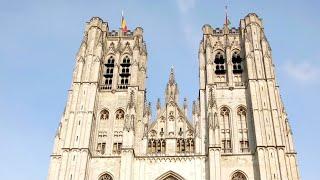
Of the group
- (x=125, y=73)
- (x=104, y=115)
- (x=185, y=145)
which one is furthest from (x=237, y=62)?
(x=104, y=115)

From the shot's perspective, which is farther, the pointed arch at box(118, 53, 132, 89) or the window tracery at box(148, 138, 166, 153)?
the pointed arch at box(118, 53, 132, 89)

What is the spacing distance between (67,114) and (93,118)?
1.98 m

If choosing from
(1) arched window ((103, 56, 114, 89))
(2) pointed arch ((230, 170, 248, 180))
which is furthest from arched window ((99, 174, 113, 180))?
(2) pointed arch ((230, 170, 248, 180))

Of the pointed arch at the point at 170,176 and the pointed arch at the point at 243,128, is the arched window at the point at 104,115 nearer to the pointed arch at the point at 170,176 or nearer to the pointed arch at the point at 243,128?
the pointed arch at the point at 170,176

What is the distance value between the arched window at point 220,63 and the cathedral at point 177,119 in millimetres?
81

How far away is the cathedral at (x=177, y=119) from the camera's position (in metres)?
30.7

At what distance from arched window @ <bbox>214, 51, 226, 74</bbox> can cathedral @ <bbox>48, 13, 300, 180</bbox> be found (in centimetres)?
8

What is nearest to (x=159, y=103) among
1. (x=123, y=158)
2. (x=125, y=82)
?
(x=125, y=82)

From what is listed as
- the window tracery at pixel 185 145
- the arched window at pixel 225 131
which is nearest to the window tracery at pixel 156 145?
the window tracery at pixel 185 145

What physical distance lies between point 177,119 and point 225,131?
3.54 metres

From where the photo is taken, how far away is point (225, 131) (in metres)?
33.3

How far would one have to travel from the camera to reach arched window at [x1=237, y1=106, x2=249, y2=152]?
3239 centimetres

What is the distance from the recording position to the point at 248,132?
32.9 m

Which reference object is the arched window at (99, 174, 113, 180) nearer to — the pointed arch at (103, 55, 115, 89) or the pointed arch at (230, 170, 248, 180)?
the pointed arch at (103, 55, 115, 89)
